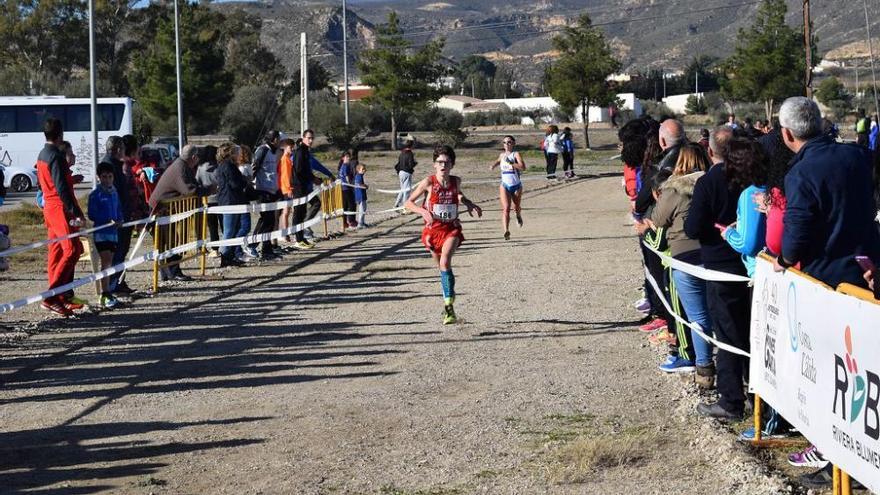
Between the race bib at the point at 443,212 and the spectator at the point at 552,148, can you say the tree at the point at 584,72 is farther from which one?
the race bib at the point at 443,212

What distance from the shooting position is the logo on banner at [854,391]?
5.27m

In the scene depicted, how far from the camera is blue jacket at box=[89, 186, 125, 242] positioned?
13.9m

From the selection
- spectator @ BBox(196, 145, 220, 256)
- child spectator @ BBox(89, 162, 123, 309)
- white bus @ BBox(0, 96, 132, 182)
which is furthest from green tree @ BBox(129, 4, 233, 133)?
child spectator @ BBox(89, 162, 123, 309)

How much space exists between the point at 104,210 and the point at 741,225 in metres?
8.30

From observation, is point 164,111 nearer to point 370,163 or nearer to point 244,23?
point 370,163

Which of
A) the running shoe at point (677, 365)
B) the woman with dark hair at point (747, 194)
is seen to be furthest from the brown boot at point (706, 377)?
the woman with dark hair at point (747, 194)

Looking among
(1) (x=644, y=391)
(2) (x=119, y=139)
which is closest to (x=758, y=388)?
(1) (x=644, y=391)

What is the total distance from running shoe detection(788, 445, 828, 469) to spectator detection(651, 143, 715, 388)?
1929mm

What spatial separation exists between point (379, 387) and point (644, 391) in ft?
6.50

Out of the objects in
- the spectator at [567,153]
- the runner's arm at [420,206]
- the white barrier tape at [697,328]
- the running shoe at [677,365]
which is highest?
the spectator at [567,153]

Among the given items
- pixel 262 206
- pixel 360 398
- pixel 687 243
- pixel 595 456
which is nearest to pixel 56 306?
pixel 360 398

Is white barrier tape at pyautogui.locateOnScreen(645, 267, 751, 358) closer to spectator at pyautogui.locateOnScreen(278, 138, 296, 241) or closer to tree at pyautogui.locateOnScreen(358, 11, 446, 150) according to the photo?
spectator at pyautogui.locateOnScreen(278, 138, 296, 241)

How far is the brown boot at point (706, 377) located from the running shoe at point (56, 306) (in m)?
7.06

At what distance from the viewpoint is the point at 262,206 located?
1880 centimetres
